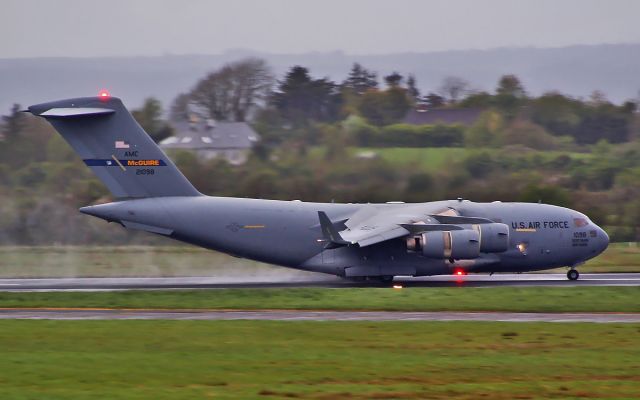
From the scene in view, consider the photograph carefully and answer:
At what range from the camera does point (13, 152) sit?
1773 inches

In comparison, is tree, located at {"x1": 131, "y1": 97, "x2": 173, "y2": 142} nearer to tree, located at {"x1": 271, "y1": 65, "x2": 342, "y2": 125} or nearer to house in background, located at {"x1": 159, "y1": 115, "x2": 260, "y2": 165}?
house in background, located at {"x1": 159, "y1": 115, "x2": 260, "y2": 165}

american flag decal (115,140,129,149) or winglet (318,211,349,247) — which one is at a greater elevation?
american flag decal (115,140,129,149)

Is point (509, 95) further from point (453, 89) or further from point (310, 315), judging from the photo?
Result: point (310, 315)

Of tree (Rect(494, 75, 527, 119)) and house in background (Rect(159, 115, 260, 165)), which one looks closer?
house in background (Rect(159, 115, 260, 165))

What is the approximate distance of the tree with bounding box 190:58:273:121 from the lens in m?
54.2

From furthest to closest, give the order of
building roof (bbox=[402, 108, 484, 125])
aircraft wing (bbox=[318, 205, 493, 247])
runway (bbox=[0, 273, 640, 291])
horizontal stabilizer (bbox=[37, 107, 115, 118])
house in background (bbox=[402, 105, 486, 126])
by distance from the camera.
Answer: building roof (bbox=[402, 108, 484, 125])
house in background (bbox=[402, 105, 486, 126])
runway (bbox=[0, 273, 640, 291])
horizontal stabilizer (bbox=[37, 107, 115, 118])
aircraft wing (bbox=[318, 205, 493, 247])

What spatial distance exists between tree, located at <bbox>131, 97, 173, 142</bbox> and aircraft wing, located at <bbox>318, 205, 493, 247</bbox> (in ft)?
48.2

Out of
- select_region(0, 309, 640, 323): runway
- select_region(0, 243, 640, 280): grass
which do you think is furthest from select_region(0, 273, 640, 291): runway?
select_region(0, 309, 640, 323): runway

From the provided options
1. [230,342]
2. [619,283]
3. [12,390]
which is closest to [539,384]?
[230,342]

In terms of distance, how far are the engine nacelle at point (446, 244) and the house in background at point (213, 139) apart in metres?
12.0

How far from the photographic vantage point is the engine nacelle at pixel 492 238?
3314 centimetres

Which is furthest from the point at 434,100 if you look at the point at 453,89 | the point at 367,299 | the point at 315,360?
the point at 315,360

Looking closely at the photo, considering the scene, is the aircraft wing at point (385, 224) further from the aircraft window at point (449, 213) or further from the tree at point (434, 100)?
the tree at point (434, 100)

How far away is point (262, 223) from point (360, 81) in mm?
29339
